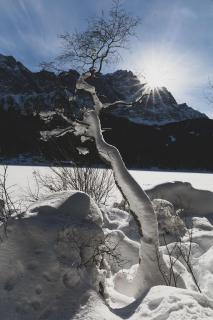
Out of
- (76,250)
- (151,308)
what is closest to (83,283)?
(76,250)

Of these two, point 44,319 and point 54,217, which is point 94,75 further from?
point 44,319

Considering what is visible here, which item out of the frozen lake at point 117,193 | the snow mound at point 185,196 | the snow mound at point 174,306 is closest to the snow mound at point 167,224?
the snow mound at point 185,196

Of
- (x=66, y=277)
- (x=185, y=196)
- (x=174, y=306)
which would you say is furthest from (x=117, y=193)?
(x=174, y=306)

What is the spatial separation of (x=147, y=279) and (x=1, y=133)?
6031 cm

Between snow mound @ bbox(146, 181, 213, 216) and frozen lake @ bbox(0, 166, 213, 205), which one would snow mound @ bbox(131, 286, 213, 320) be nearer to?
snow mound @ bbox(146, 181, 213, 216)

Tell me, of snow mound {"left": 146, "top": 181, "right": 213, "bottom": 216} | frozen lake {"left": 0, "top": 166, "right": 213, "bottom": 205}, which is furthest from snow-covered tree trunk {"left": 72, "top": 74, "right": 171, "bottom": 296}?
frozen lake {"left": 0, "top": 166, "right": 213, "bottom": 205}

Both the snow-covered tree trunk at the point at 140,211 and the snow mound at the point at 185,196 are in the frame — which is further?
the snow mound at the point at 185,196

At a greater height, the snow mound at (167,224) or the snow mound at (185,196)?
the snow mound at (185,196)

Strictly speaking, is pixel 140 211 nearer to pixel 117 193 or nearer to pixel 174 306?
pixel 174 306

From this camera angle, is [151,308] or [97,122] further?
[97,122]

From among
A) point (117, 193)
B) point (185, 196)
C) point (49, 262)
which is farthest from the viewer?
point (117, 193)

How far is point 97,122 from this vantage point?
5.93 metres

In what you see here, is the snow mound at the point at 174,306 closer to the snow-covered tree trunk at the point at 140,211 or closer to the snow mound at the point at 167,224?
the snow-covered tree trunk at the point at 140,211

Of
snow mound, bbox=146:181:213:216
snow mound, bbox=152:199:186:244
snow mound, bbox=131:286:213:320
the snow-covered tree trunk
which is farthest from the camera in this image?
snow mound, bbox=146:181:213:216
